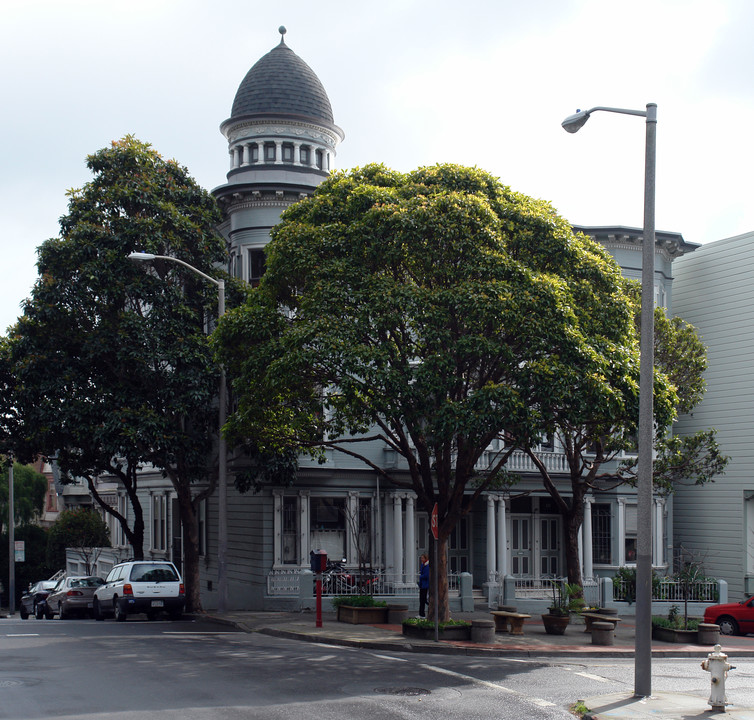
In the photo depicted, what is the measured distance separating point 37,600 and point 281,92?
20.2 metres

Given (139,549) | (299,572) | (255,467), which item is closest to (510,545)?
(299,572)

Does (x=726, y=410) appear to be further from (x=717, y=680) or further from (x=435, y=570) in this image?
(x=717, y=680)

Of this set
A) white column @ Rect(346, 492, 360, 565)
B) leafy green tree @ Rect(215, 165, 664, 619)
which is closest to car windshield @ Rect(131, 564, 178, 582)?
white column @ Rect(346, 492, 360, 565)

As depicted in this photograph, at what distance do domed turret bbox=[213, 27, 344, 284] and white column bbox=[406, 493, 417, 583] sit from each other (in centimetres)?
926

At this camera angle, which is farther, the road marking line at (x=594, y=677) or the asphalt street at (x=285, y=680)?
the road marking line at (x=594, y=677)

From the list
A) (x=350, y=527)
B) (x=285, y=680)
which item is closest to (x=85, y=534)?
(x=350, y=527)

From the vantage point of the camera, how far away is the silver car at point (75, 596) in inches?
1176

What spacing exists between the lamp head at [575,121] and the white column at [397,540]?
17162mm

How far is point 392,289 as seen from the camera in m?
19.5

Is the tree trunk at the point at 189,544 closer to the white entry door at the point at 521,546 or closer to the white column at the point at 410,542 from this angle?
the white column at the point at 410,542

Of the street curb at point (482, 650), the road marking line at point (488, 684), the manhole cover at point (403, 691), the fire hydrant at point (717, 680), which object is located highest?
the fire hydrant at point (717, 680)

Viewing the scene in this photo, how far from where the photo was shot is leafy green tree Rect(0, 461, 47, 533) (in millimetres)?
63688

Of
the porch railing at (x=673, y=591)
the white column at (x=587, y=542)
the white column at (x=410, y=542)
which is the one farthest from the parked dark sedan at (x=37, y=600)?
the porch railing at (x=673, y=591)

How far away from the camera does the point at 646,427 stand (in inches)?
534
